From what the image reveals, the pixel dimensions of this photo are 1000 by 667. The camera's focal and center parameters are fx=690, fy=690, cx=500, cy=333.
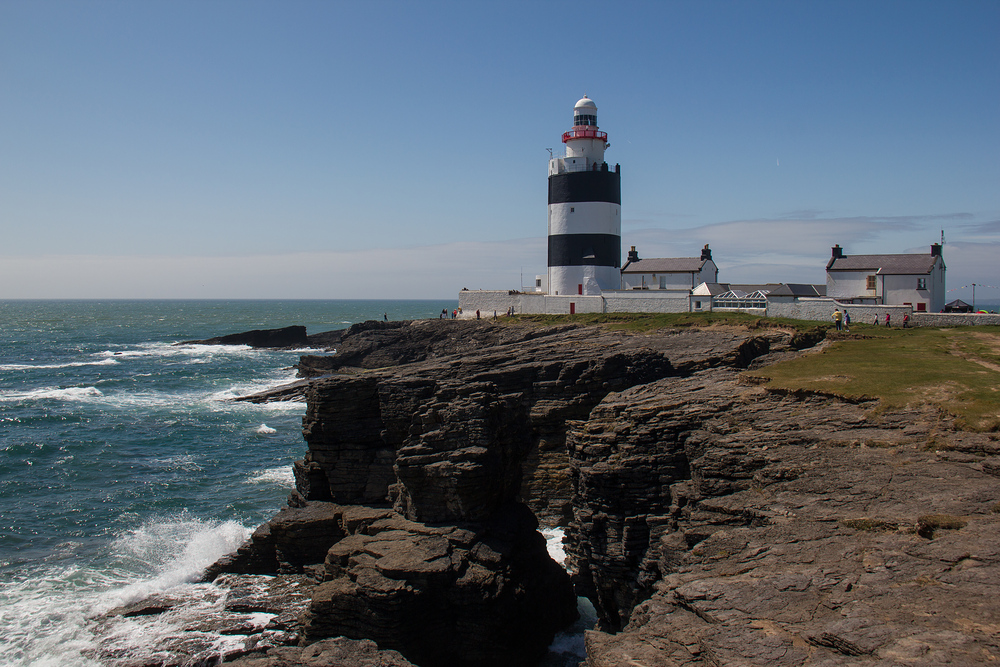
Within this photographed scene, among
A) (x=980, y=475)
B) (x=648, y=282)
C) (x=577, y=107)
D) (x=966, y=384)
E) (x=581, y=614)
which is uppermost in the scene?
(x=577, y=107)

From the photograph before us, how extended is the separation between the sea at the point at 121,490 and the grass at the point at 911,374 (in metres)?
9.69

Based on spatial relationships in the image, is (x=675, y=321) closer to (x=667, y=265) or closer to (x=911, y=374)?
(x=667, y=265)

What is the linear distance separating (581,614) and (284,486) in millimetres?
16102

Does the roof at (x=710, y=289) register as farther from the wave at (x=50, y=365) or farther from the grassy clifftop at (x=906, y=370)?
the wave at (x=50, y=365)

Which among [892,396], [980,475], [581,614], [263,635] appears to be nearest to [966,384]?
[892,396]

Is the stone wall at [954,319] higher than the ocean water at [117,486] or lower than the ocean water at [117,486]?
higher

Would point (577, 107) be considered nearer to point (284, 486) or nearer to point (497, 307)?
point (497, 307)

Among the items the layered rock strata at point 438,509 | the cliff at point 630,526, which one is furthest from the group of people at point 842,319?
the layered rock strata at point 438,509

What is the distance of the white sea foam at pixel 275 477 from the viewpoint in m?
Result: 31.4

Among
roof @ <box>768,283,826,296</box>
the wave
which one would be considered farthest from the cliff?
the wave

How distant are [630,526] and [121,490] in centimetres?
2358

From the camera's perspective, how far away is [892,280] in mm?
43938

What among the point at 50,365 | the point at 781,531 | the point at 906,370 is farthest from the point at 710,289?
the point at 50,365

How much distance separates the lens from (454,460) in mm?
18703
